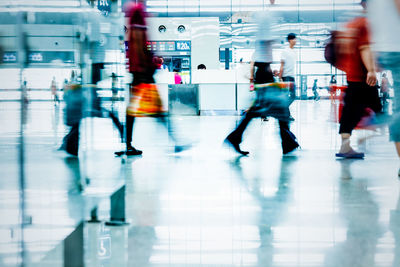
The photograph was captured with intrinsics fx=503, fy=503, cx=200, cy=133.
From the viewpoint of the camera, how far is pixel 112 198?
2.74 metres

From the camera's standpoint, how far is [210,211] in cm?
309

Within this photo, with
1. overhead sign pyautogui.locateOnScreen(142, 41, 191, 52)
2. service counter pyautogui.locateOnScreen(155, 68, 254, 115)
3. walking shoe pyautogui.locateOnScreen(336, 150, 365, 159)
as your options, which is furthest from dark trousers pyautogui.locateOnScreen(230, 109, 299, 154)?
overhead sign pyautogui.locateOnScreen(142, 41, 191, 52)

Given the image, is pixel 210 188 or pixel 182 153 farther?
pixel 182 153

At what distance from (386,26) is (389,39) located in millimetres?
109

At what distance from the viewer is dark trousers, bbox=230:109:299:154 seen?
5.71 metres

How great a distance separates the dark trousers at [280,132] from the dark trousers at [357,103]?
696mm

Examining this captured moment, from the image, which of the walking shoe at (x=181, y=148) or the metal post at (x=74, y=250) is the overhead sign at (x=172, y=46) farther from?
the metal post at (x=74, y=250)

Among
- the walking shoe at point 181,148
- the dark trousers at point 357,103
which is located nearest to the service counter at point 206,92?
the walking shoe at point 181,148

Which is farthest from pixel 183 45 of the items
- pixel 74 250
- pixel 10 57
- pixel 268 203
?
pixel 10 57

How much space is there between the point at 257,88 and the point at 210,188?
7.28 ft

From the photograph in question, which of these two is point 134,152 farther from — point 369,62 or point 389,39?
point 389,39

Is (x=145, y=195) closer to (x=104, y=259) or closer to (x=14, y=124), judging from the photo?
(x=104, y=259)

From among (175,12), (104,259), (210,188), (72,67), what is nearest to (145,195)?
(210,188)

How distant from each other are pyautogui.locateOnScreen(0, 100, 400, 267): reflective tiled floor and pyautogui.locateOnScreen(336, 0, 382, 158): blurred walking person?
1.75ft
